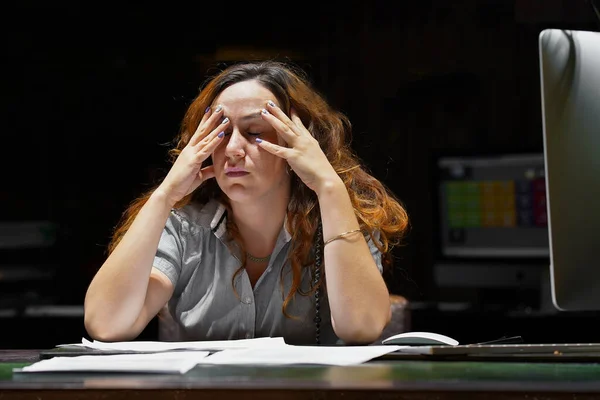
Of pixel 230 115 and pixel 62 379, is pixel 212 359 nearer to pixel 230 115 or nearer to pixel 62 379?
pixel 62 379

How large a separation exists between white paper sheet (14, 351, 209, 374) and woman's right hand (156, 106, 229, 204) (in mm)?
566

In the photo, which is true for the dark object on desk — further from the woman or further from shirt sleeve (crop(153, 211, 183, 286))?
shirt sleeve (crop(153, 211, 183, 286))

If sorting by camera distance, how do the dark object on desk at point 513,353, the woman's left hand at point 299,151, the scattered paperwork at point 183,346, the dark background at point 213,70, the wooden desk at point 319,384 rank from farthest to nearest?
the dark background at point 213,70, the woman's left hand at point 299,151, the scattered paperwork at point 183,346, the dark object on desk at point 513,353, the wooden desk at point 319,384

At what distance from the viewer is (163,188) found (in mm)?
1515

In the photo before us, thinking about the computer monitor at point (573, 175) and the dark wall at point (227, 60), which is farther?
the dark wall at point (227, 60)

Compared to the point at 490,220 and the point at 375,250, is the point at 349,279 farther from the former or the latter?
the point at 490,220

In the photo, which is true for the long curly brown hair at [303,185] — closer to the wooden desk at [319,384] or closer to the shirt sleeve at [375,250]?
the shirt sleeve at [375,250]

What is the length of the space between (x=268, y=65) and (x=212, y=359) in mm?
970

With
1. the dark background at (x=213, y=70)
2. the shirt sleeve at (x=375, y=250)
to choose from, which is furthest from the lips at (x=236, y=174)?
the dark background at (x=213, y=70)

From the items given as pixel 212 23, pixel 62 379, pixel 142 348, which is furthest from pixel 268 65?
pixel 212 23

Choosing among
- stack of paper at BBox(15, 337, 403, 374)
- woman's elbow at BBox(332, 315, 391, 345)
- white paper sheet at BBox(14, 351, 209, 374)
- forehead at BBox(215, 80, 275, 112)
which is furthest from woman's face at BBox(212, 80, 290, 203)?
white paper sheet at BBox(14, 351, 209, 374)

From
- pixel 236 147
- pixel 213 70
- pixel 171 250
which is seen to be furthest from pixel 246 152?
pixel 213 70

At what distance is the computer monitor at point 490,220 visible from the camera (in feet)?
10.1

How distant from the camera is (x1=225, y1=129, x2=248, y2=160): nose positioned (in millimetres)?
1513
